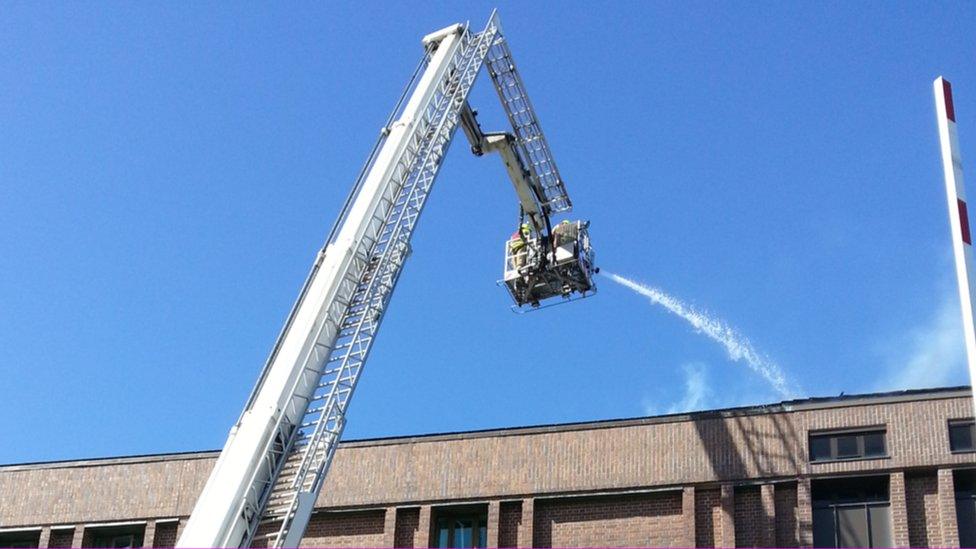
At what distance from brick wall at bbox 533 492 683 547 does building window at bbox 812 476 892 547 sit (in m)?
2.58

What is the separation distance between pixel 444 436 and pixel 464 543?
2161 mm

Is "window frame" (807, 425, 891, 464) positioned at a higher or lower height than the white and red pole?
higher

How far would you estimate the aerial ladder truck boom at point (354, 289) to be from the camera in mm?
19141

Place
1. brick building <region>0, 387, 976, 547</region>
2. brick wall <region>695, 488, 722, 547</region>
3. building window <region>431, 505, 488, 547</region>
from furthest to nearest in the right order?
building window <region>431, 505, 488, 547</region> → brick wall <region>695, 488, 722, 547</region> → brick building <region>0, 387, 976, 547</region>

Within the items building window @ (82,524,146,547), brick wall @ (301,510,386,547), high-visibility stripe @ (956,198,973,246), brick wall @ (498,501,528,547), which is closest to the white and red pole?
high-visibility stripe @ (956,198,973,246)

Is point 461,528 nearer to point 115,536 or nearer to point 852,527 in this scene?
point 852,527

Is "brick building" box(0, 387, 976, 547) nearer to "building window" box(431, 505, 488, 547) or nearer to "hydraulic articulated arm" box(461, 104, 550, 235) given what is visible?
"building window" box(431, 505, 488, 547)

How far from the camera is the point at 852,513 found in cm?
2384

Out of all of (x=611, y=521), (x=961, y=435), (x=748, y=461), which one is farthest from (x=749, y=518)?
(x=961, y=435)

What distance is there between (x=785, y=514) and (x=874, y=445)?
2036 millimetres

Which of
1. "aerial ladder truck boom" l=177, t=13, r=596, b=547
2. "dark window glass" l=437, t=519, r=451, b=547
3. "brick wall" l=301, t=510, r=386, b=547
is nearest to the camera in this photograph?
"aerial ladder truck boom" l=177, t=13, r=596, b=547

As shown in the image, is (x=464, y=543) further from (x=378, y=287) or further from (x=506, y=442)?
(x=378, y=287)

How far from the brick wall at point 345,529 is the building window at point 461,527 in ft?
3.82

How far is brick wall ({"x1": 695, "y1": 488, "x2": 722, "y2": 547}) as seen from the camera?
79.4 ft
